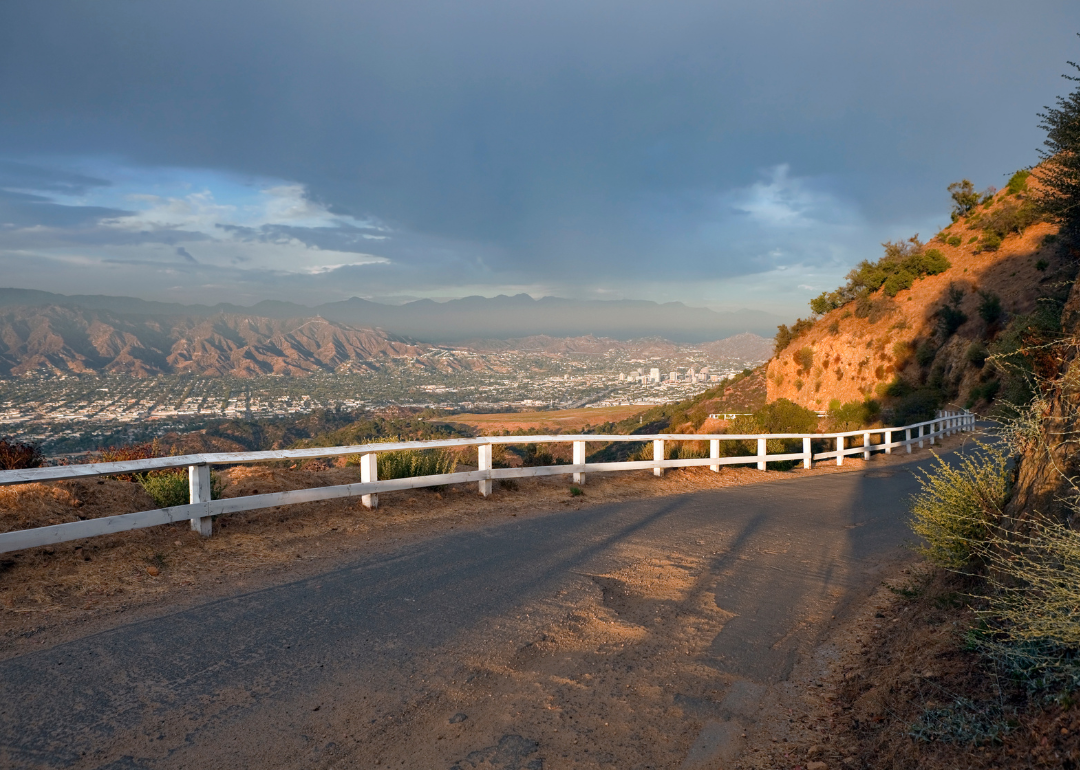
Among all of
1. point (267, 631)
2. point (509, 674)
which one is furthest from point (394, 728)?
point (267, 631)

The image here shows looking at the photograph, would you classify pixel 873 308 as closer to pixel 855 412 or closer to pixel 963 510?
pixel 855 412

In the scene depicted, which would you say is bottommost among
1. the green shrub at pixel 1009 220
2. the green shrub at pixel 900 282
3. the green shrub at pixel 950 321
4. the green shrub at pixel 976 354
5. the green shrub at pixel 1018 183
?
the green shrub at pixel 976 354

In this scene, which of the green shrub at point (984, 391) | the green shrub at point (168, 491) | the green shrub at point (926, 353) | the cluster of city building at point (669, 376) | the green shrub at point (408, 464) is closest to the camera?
the green shrub at point (168, 491)

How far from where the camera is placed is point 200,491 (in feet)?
25.2

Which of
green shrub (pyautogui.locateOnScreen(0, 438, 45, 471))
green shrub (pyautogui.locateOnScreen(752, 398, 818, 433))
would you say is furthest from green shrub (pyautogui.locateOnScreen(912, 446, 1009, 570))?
green shrub (pyautogui.locateOnScreen(752, 398, 818, 433))

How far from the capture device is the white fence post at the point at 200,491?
7629mm

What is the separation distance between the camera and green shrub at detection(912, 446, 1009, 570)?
561 cm

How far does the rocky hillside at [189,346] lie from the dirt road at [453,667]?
71146 millimetres

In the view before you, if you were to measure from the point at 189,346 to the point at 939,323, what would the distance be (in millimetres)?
105679

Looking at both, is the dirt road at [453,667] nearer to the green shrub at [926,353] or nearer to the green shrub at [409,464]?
the green shrub at [409,464]

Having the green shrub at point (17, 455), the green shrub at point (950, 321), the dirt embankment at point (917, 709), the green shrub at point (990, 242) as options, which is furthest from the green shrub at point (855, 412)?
the green shrub at point (17, 455)

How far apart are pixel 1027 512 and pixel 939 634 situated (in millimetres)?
1090

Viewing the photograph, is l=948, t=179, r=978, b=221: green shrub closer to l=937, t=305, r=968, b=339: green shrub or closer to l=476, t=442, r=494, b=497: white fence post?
l=937, t=305, r=968, b=339: green shrub

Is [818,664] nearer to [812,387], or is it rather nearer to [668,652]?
[668,652]
